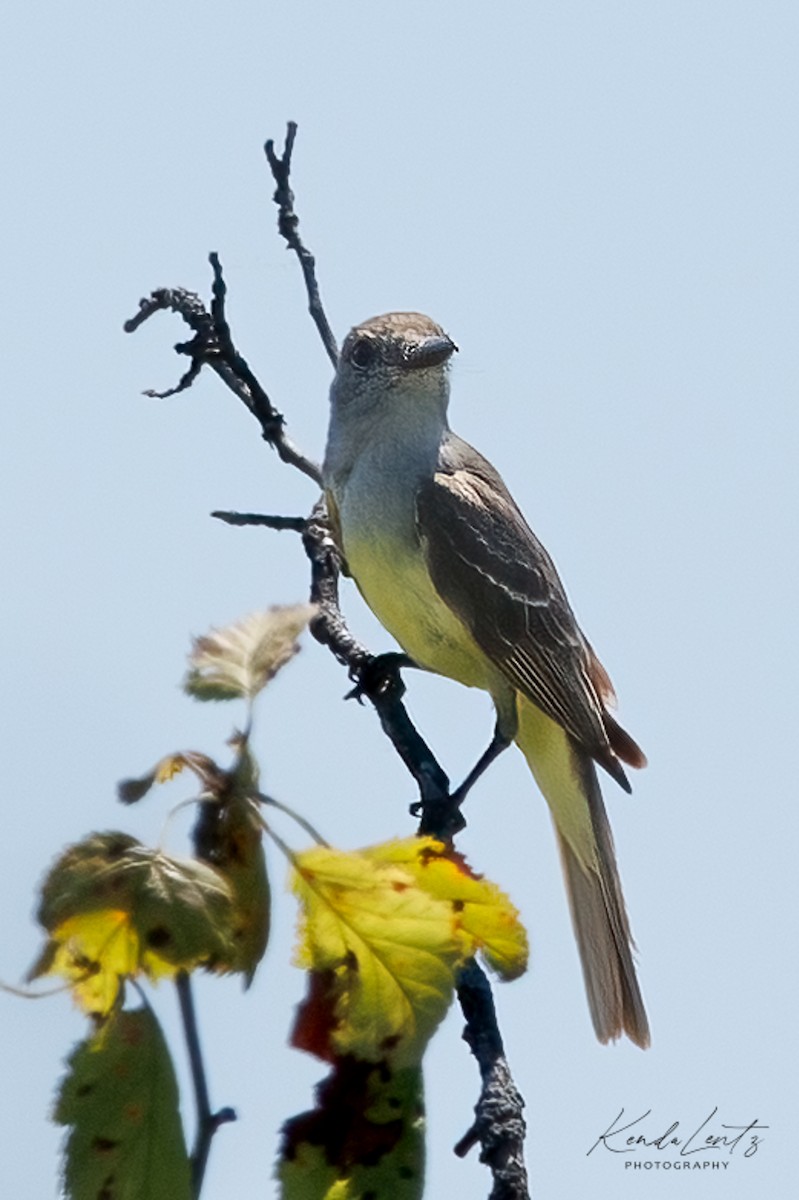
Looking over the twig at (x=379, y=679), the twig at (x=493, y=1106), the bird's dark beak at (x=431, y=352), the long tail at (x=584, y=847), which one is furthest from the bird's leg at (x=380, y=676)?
the twig at (x=493, y=1106)

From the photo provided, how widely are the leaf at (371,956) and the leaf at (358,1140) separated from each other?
69 millimetres

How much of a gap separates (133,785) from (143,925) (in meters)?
0.36

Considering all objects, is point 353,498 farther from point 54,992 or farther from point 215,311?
point 54,992

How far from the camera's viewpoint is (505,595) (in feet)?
19.3

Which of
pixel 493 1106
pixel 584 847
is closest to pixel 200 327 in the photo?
pixel 493 1106

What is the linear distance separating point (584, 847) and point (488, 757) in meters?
0.64

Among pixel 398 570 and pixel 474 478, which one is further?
pixel 474 478

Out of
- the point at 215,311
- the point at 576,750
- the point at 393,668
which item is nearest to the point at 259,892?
the point at 215,311

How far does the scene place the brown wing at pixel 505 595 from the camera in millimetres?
5723

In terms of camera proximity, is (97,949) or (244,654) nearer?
(97,949)

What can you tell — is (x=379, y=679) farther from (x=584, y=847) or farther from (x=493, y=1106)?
(x=493, y=1106)

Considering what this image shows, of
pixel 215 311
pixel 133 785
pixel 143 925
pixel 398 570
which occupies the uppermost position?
pixel 398 570

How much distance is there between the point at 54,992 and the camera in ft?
6.72

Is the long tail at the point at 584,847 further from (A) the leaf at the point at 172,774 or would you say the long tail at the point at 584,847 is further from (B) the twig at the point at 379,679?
(A) the leaf at the point at 172,774
